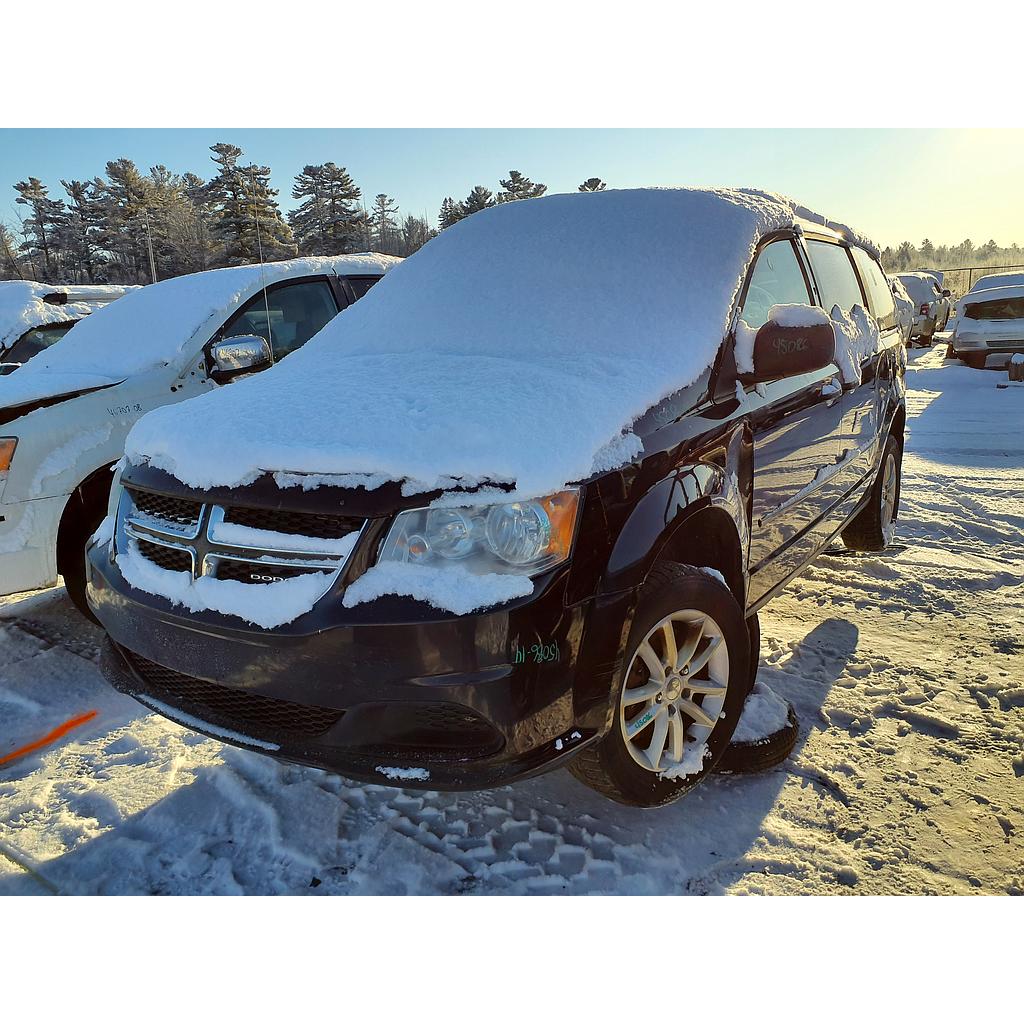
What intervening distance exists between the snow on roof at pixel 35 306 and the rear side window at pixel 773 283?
9.26 meters

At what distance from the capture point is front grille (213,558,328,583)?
186 centimetres

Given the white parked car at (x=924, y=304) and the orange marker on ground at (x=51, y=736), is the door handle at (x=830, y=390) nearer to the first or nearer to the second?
the orange marker on ground at (x=51, y=736)

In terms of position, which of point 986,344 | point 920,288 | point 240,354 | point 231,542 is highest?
point 240,354

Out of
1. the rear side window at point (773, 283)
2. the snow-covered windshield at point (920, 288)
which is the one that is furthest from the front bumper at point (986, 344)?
the rear side window at point (773, 283)

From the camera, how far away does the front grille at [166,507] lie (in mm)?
2055

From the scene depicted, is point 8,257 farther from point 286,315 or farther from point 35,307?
point 286,315

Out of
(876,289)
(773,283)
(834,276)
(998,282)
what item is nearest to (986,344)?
(998,282)

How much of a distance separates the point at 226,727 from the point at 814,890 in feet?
5.29

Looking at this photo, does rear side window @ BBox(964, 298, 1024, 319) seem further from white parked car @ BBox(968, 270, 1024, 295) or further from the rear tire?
the rear tire

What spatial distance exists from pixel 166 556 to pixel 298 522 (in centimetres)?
54

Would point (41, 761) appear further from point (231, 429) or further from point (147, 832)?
point (231, 429)

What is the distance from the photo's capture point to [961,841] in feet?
7.14

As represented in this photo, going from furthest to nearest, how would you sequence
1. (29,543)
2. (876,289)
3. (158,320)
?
(158,320) < (876,289) < (29,543)

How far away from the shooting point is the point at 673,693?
220 centimetres
